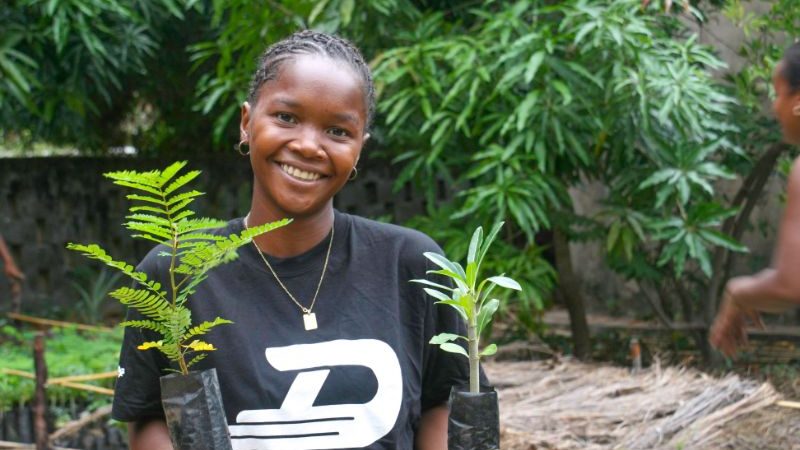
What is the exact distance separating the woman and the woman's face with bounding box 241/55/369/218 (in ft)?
3.03

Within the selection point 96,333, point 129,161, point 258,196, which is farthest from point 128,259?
point 258,196

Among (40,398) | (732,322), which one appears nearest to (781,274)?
(732,322)

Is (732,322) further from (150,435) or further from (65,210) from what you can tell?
(65,210)

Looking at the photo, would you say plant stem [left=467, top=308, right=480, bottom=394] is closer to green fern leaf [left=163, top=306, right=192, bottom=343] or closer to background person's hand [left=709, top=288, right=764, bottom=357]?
green fern leaf [left=163, top=306, right=192, bottom=343]

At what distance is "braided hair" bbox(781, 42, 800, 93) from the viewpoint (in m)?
2.40

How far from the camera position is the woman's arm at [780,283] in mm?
2266

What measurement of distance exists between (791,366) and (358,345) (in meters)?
4.33

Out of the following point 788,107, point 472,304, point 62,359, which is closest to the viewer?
point 472,304

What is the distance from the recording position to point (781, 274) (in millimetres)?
2279

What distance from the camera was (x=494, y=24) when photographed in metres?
4.80

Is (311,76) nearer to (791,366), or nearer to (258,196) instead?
(258,196)

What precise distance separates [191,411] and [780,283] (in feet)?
4.23

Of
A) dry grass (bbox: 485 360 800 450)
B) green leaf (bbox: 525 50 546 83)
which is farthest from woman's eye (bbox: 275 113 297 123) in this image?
green leaf (bbox: 525 50 546 83)

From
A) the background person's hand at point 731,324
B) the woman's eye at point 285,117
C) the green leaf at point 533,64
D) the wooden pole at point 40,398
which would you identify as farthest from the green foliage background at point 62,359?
the woman's eye at point 285,117
